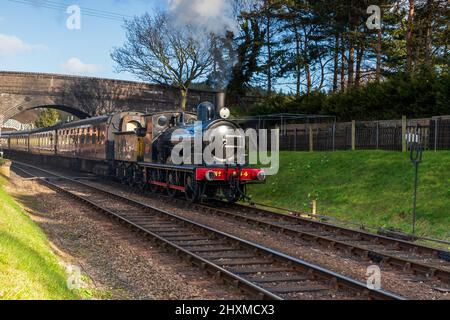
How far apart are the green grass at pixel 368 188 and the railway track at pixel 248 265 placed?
5195 mm

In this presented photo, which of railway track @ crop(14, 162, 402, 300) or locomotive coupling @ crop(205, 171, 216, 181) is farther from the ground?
locomotive coupling @ crop(205, 171, 216, 181)

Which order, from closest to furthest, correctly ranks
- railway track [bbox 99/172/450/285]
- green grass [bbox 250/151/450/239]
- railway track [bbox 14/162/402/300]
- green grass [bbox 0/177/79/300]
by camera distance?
1. green grass [bbox 0/177/79/300]
2. railway track [bbox 14/162/402/300]
3. railway track [bbox 99/172/450/285]
4. green grass [bbox 250/151/450/239]

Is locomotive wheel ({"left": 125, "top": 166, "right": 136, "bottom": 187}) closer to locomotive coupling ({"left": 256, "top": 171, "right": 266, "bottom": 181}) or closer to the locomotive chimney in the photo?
the locomotive chimney

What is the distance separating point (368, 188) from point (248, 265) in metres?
9.04

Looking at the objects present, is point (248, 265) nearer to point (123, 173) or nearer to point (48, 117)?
point (123, 173)

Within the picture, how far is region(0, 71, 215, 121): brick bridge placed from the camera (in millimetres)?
43125

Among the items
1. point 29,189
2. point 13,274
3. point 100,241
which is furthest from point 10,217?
point 29,189

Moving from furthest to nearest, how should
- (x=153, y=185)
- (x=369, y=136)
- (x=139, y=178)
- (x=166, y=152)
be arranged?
(x=369, y=136), (x=139, y=178), (x=153, y=185), (x=166, y=152)

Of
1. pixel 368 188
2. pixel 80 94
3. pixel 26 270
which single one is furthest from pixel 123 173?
pixel 80 94

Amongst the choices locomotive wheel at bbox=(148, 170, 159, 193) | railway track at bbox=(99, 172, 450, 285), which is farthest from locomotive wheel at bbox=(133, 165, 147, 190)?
railway track at bbox=(99, 172, 450, 285)

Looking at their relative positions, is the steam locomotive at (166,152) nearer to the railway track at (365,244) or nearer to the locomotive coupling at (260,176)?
the locomotive coupling at (260,176)

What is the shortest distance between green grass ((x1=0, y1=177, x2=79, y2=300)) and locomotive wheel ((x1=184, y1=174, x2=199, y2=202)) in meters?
7.66

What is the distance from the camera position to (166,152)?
1923cm
